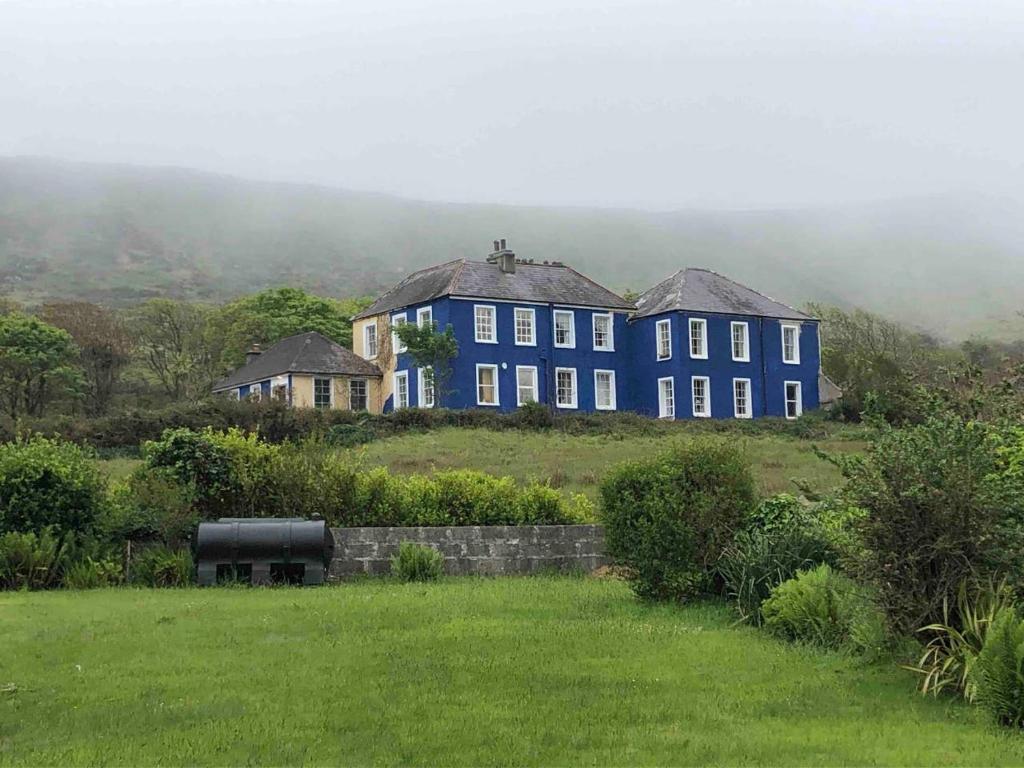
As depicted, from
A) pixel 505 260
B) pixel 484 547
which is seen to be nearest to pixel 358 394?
pixel 505 260

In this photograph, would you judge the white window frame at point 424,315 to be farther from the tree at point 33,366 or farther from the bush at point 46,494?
the bush at point 46,494

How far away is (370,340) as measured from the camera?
6012 cm

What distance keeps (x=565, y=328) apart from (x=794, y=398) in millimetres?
12371

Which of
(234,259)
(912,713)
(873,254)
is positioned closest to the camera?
(912,713)

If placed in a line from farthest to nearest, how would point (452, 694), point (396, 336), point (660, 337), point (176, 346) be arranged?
point (176, 346) → point (660, 337) → point (396, 336) → point (452, 694)

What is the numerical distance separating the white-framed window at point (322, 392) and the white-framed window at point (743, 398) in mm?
19166

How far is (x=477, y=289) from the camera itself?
55562 millimetres

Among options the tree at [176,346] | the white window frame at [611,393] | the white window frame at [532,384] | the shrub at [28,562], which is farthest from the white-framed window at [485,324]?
the shrub at [28,562]

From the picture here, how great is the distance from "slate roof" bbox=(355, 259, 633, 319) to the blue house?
0.24 ft

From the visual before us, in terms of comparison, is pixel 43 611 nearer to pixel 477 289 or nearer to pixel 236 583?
pixel 236 583

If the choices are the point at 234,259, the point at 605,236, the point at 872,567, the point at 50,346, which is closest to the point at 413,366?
the point at 50,346

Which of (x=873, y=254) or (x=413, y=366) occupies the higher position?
(x=873, y=254)

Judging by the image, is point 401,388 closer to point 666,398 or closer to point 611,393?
point 611,393

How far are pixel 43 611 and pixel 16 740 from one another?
6095 millimetres
